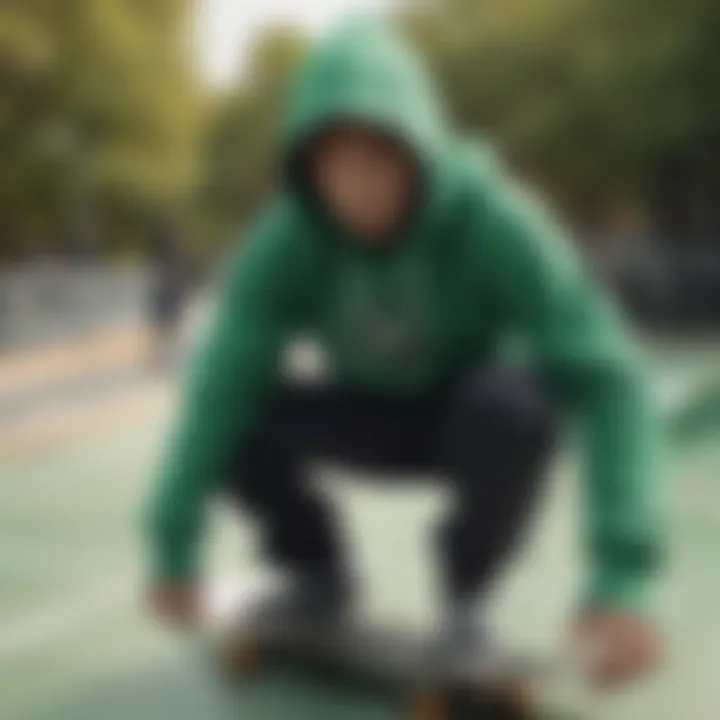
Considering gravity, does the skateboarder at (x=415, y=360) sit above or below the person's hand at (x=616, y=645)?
above

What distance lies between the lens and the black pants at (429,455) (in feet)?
1.30

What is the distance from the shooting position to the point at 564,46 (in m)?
0.63

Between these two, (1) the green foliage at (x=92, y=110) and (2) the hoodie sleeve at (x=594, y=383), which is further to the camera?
(1) the green foliage at (x=92, y=110)

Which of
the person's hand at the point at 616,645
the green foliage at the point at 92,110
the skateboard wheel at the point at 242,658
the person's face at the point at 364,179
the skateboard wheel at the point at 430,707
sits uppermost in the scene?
the green foliage at the point at 92,110

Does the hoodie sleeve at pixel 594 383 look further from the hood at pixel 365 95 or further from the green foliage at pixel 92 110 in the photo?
the green foliage at pixel 92 110

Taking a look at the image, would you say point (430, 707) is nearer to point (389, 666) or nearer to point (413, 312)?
point (389, 666)

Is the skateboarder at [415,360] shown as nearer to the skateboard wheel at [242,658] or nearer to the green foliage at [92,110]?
the skateboard wheel at [242,658]

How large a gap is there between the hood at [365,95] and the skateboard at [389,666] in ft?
0.60

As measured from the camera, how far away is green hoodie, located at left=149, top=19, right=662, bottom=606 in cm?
37

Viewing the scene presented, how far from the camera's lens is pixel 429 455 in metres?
0.43

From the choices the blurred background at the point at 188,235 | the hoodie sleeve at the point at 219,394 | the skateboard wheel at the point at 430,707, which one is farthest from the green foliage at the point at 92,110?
the skateboard wheel at the point at 430,707

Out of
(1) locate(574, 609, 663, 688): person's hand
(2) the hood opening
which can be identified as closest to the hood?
(2) the hood opening

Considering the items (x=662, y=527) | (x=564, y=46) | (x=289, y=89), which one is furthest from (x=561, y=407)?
(x=564, y=46)

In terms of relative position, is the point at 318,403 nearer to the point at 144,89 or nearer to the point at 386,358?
the point at 386,358
